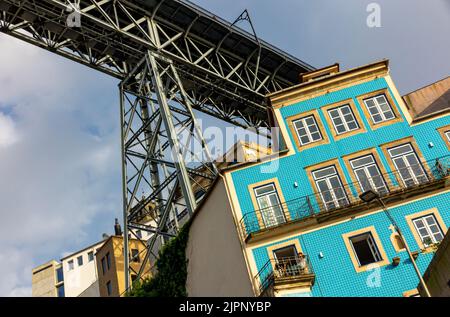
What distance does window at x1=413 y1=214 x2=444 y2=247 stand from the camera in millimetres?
18031

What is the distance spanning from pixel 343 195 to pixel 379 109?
182 inches

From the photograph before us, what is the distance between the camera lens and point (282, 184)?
20391mm

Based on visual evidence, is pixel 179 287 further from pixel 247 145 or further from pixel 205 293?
pixel 247 145

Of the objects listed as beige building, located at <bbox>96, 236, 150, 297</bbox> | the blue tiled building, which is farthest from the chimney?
the blue tiled building

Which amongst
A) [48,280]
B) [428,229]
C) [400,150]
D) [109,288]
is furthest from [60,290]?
[428,229]

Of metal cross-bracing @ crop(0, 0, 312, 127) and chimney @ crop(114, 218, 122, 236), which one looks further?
chimney @ crop(114, 218, 122, 236)

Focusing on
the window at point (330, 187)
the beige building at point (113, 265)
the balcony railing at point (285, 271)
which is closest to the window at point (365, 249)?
the window at point (330, 187)

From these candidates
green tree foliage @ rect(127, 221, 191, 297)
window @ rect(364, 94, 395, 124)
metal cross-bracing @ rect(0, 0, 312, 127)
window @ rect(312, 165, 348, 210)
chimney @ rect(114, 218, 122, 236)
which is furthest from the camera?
chimney @ rect(114, 218, 122, 236)

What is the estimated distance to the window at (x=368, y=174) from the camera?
19.8 m

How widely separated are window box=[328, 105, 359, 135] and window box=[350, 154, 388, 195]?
1567mm

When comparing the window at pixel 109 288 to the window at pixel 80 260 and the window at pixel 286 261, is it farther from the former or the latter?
the window at pixel 286 261

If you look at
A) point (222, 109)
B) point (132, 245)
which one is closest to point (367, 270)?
point (222, 109)

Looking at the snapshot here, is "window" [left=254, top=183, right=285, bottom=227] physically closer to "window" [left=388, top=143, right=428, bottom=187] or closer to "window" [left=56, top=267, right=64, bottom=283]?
"window" [left=388, top=143, right=428, bottom=187]

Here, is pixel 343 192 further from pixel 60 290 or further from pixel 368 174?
pixel 60 290
